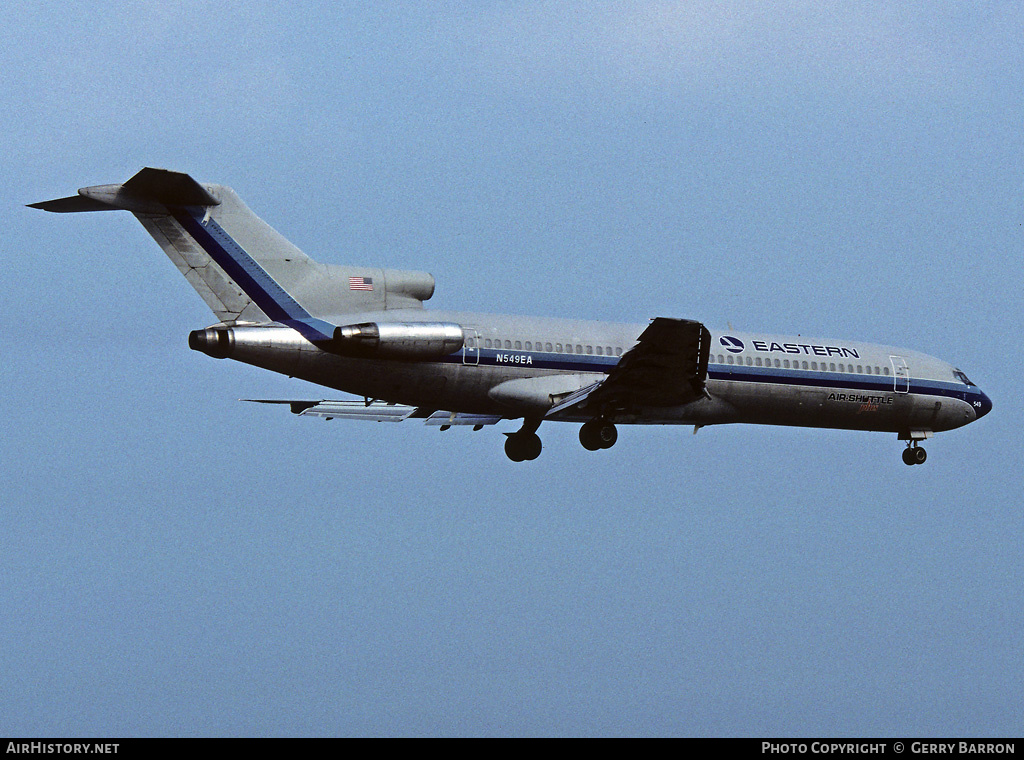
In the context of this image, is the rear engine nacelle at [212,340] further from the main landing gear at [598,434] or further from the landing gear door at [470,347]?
the main landing gear at [598,434]

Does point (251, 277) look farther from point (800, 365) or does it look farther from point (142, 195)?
point (800, 365)

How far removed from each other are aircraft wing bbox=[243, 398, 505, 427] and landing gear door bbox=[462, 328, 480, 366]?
3.03 meters

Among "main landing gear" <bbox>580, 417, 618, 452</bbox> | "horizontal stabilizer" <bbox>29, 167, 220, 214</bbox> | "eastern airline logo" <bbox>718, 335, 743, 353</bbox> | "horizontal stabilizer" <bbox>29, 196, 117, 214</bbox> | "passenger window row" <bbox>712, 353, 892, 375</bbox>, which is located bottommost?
"main landing gear" <bbox>580, 417, 618, 452</bbox>

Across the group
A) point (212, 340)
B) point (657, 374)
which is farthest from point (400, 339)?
point (657, 374)

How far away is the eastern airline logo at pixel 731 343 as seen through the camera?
33.3 metres

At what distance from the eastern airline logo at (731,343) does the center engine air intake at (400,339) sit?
784 cm

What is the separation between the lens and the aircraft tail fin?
2631 cm

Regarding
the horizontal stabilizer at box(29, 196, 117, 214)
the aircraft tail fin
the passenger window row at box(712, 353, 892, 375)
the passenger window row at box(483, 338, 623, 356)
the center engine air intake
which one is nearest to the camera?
the horizontal stabilizer at box(29, 196, 117, 214)

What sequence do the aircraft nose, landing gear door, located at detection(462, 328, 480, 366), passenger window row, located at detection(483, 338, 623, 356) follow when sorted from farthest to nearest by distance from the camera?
the aircraft nose < passenger window row, located at detection(483, 338, 623, 356) < landing gear door, located at detection(462, 328, 480, 366)

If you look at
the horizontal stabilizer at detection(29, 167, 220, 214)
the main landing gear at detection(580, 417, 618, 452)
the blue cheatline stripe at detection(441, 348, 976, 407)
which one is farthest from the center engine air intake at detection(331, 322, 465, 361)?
the main landing gear at detection(580, 417, 618, 452)

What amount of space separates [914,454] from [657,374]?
11.0 meters

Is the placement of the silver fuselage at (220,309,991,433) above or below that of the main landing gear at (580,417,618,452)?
above

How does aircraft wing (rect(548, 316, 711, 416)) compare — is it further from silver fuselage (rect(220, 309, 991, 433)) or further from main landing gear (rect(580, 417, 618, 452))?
silver fuselage (rect(220, 309, 991, 433))
